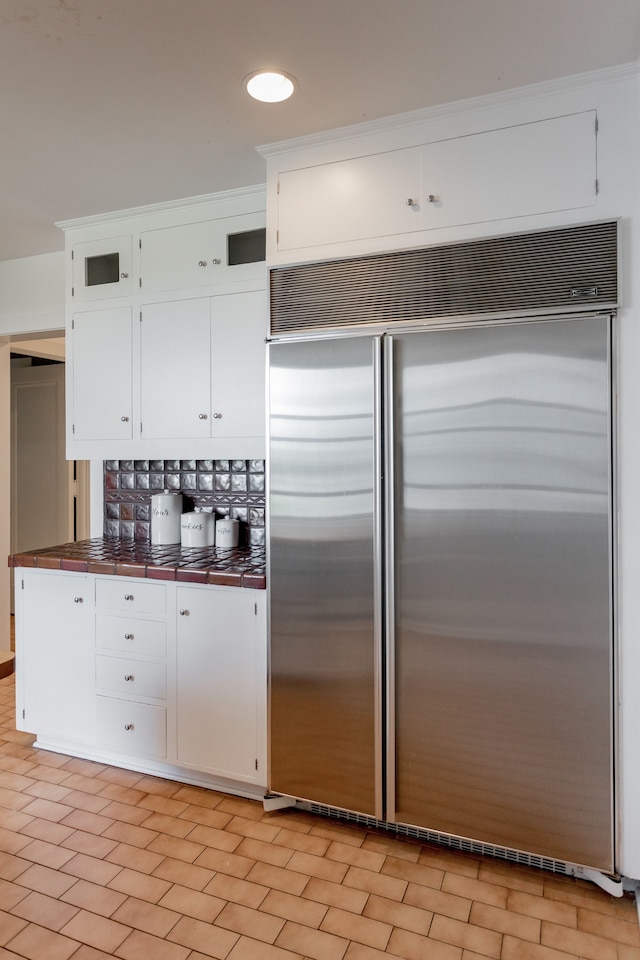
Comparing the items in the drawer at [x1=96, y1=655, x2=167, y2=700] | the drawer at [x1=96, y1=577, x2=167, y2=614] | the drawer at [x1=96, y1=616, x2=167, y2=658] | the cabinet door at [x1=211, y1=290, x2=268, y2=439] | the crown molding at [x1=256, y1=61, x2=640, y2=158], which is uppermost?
the crown molding at [x1=256, y1=61, x2=640, y2=158]

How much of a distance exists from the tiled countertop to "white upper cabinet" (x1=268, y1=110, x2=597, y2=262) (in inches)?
49.7

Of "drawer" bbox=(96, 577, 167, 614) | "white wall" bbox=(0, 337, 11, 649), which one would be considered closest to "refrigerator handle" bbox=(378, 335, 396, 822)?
"drawer" bbox=(96, 577, 167, 614)

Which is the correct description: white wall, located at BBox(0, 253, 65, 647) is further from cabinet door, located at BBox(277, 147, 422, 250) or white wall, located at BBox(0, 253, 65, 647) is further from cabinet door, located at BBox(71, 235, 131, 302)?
cabinet door, located at BBox(277, 147, 422, 250)

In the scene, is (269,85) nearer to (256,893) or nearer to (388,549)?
(388,549)

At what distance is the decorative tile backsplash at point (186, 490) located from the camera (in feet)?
10.5

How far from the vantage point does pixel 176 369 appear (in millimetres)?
2979

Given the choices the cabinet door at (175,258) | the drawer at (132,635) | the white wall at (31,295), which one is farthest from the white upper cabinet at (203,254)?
the drawer at (132,635)

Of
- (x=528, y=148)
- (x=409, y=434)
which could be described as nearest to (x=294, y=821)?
(x=409, y=434)

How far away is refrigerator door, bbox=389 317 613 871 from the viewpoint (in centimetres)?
200

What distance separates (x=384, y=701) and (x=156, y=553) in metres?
1.32

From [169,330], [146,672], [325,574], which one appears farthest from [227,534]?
[169,330]

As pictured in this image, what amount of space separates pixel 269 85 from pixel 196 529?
1888 millimetres

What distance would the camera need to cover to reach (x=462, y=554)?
214 cm

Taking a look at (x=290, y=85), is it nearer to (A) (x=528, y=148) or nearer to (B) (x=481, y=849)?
(A) (x=528, y=148)
